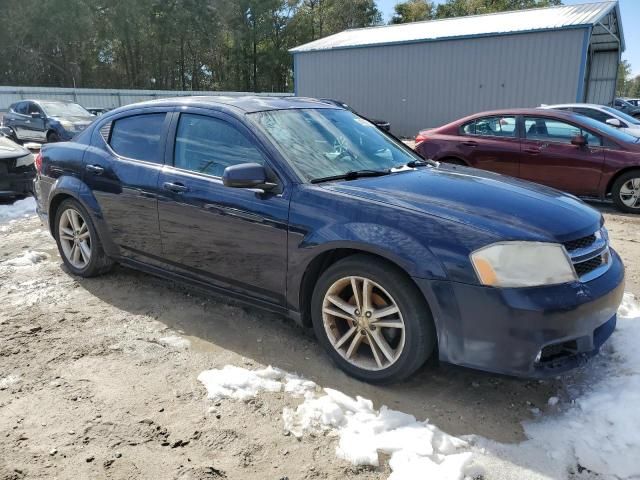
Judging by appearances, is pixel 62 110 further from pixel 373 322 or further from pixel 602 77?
pixel 602 77

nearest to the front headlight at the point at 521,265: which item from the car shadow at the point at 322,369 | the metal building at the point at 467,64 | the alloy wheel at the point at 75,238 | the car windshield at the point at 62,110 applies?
the car shadow at the point at 322,369

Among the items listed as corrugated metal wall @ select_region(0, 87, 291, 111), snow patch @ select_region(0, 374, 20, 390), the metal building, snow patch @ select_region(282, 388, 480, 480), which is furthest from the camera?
corrugated metal wall @ select_region(0, 87, 291, 111)

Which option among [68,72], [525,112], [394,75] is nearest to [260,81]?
[68,72]

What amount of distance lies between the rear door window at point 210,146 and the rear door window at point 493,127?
5.91 metres

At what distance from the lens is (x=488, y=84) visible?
65.6 ft

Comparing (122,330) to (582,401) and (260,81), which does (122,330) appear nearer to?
(582,401)

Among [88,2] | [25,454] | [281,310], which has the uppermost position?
[88,2]

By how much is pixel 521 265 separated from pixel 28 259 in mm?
4895

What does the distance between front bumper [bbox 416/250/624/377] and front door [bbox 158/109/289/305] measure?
1.06m

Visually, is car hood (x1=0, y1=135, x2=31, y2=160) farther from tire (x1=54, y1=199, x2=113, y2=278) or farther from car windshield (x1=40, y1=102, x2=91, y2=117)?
car windshield (x1=40, y1=102, x2=91, y2=117)

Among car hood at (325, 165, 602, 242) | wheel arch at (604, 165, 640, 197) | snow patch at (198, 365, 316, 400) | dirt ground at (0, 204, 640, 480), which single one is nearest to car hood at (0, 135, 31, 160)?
dirt ground at (0, 204, 640, 480)

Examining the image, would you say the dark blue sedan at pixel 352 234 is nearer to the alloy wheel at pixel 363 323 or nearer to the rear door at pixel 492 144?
the alloy wheel at pixel 363 323

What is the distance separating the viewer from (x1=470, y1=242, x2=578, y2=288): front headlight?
8.62ft

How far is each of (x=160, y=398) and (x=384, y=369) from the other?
50.1 inches
